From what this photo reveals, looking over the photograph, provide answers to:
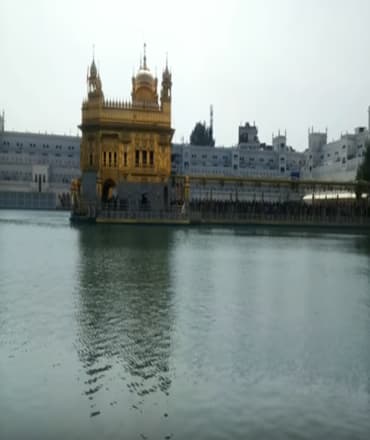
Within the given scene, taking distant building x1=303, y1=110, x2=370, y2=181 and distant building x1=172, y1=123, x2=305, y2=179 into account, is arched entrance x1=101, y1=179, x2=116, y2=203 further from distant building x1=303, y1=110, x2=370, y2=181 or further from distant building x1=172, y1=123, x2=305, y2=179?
distant building x1=172, y1=123, x2=305, y2=179

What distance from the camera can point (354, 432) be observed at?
714cm

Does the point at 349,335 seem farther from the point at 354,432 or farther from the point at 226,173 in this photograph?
the point at 226,173

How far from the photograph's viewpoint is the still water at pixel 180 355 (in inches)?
286

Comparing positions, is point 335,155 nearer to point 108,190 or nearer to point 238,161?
point 238,161

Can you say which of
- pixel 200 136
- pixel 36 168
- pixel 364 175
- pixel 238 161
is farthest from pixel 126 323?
pixel 200 136

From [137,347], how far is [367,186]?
205ft

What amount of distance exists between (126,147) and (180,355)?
48.8 meters

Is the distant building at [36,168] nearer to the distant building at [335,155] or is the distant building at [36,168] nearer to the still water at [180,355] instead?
the distant building at [335,155]

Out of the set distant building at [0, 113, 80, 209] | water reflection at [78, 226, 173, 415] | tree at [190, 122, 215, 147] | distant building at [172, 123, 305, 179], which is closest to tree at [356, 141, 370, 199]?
distant building at [172, 123, 305, 179]

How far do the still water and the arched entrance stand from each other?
125 feet

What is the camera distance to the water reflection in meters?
8.88

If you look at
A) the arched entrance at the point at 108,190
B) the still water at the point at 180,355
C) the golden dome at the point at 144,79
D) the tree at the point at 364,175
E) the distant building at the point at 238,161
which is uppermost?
the golden dome at the point at 144,79

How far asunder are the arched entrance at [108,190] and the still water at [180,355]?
38.2 meters

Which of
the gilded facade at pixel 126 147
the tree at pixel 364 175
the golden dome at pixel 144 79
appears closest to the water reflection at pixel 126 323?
the gilded facade at pixel 126 147
